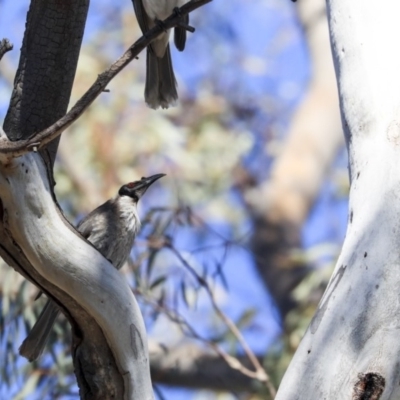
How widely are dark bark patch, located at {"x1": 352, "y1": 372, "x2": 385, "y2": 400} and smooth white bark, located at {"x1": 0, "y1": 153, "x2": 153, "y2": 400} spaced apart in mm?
464

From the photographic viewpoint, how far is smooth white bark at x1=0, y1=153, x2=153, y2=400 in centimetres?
188

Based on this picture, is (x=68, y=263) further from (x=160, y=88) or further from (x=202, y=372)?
(x=202, y=372)

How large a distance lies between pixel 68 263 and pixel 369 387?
0.69 m

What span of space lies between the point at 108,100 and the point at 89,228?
4.93 metres

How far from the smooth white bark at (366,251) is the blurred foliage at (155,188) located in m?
1.74

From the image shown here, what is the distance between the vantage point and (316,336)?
191 cm

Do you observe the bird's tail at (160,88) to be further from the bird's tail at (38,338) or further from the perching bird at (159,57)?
the bird's tail at (38,338)

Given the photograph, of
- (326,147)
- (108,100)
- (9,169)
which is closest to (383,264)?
(9,169)

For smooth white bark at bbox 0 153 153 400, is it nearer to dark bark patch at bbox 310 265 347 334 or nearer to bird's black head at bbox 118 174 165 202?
dark bark patch at bbox 310 265 347 334

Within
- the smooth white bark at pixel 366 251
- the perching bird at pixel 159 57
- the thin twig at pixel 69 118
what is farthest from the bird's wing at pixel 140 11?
the thin twig at pixel 69 118

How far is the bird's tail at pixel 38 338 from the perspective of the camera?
101 inches

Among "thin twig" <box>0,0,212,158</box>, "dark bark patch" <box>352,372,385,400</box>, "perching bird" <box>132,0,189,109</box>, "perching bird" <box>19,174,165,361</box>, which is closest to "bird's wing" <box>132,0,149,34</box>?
"perching bird" <box>132,0,189,109</box>

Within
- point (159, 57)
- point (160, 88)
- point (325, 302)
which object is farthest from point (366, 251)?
point (159, 57)

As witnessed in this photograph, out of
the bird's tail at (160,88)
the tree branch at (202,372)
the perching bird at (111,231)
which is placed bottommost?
the perching bird at (111,231)
